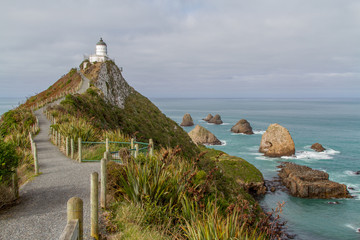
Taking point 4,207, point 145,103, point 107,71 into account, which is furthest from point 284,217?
point 107,71

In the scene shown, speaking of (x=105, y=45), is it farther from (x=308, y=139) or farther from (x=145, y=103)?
(x=308, y=139)

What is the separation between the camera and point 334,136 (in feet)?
263

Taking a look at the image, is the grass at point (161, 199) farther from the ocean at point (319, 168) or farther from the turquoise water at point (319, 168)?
the turquoise water at point (319, 168)

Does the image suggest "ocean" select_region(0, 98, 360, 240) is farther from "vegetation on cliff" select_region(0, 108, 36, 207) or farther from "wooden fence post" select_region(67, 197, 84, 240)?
"wooden fence post" select_region(67, 197, 84, 240)

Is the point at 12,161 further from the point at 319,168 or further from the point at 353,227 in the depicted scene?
the point at 319,168

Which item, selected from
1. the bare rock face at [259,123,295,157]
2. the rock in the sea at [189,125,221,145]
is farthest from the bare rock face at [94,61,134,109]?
the bare rock face at [259,123,295,157]

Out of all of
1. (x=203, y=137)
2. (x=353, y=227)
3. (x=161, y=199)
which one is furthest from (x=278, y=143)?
(x=161, y=199)

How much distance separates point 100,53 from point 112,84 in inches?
606

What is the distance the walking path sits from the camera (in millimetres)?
5688

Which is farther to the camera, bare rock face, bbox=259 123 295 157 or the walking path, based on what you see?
bare rock face, bbox=259 123 295 157

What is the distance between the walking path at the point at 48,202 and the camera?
18.7 ft

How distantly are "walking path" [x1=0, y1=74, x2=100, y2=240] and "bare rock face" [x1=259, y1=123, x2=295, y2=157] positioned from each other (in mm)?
52104

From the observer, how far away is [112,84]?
166ft

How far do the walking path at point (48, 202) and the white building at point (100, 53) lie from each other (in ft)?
173
